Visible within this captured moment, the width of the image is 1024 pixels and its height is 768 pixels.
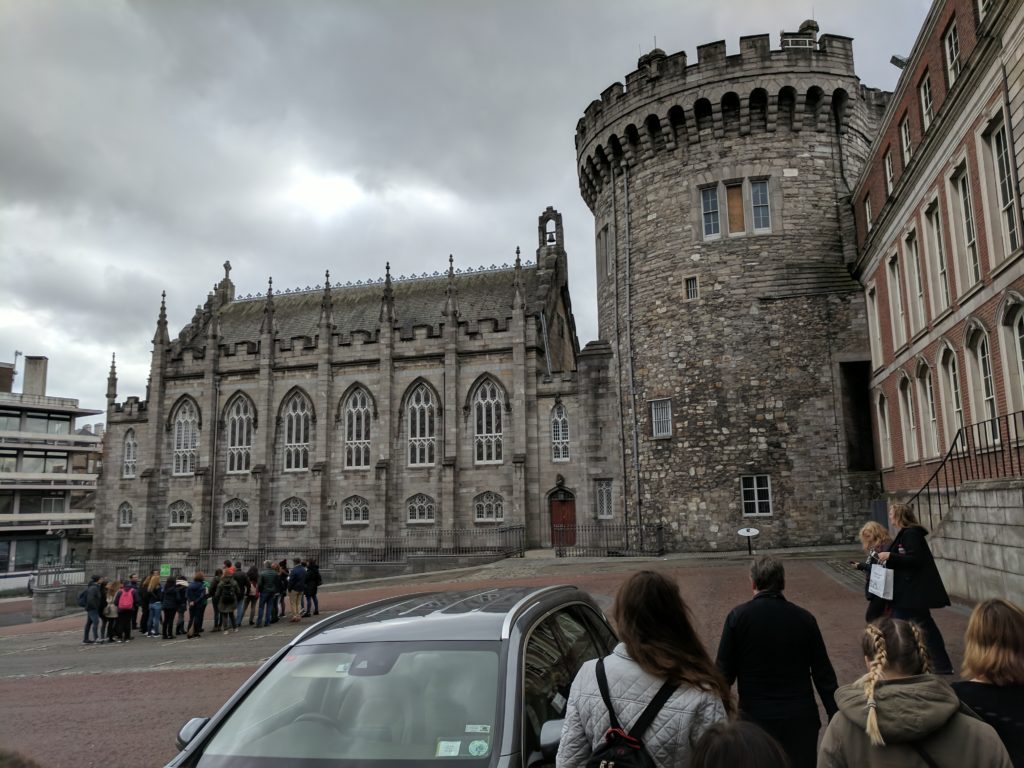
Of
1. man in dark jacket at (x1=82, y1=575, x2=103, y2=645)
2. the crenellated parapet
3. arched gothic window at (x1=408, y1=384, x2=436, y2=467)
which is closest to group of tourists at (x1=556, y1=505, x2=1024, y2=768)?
man in dark jacket at (x1=82, y1=575, x2=103, y2=645)

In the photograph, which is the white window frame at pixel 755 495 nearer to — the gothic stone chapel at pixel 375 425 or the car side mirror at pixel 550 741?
the gothic stone chapel at pixel 375 425

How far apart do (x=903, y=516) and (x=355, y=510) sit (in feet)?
102

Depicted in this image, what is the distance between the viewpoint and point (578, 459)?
32.6 metres

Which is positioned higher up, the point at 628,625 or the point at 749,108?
the point at 749,108

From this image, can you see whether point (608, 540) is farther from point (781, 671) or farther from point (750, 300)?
point (781, 671)

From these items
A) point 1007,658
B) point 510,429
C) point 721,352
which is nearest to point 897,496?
point 721,352

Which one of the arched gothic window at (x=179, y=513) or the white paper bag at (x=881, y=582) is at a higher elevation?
the arched gothic window at (x=179, y=513)

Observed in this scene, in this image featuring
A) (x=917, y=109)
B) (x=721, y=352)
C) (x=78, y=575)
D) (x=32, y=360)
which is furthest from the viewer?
(x=32, y=360)

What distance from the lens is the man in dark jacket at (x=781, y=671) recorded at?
4.50m

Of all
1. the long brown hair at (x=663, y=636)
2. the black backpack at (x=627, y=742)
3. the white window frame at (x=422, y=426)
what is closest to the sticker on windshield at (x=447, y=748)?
the black backpack at (x=627, y=742)

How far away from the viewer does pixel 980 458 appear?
16.0 meters

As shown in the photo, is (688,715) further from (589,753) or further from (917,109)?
(917,109)

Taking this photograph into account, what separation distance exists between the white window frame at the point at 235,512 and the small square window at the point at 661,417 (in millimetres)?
21350

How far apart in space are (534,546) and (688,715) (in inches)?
1168
